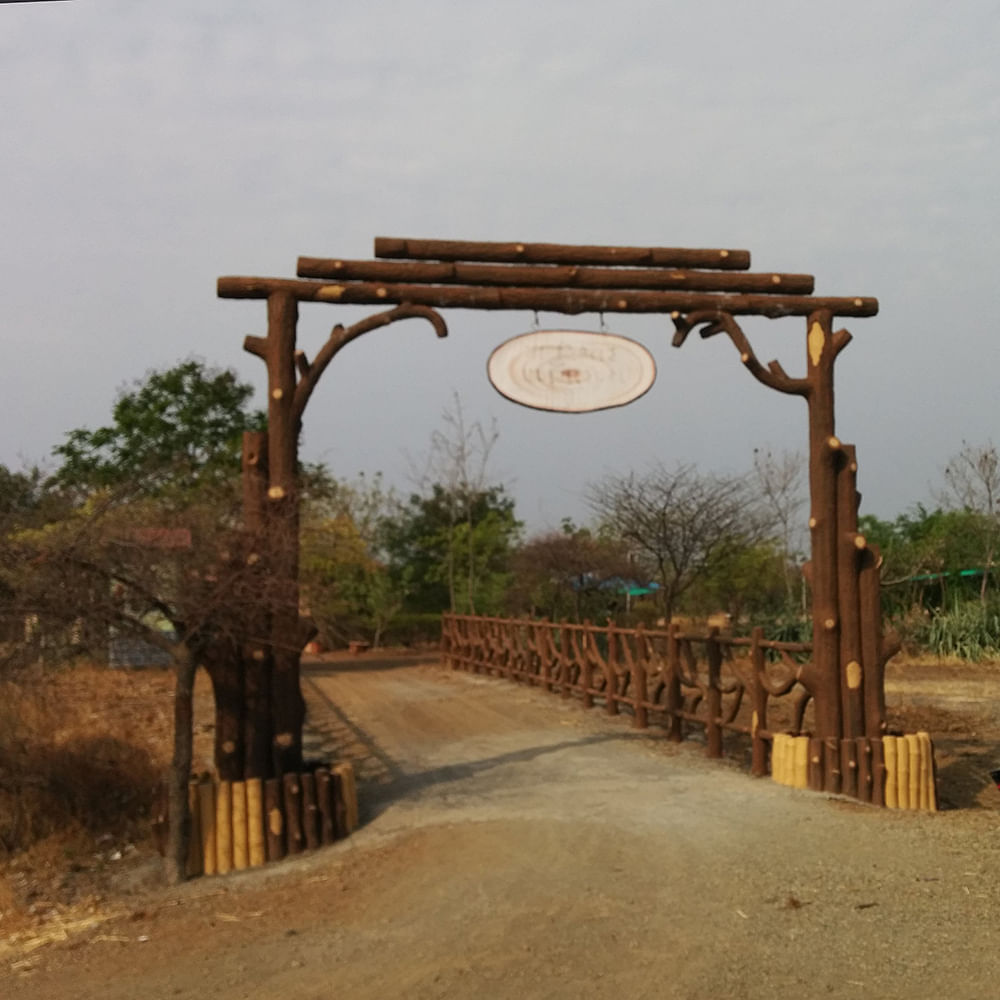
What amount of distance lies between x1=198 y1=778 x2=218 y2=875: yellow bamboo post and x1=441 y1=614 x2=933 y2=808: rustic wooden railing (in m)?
4.21

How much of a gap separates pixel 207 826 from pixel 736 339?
16.7 feet

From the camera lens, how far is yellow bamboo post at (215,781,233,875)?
641 cm

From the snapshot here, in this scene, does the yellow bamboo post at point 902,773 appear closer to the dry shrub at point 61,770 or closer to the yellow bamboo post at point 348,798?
the yellow bamboo post at point 348,798

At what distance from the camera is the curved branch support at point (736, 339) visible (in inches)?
315

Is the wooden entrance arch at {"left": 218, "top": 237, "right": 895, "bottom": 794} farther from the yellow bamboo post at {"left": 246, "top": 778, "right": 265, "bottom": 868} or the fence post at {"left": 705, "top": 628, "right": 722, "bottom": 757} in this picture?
the fence post at {"left": 705, "top": 628, "right": 722, "bottom": 757}

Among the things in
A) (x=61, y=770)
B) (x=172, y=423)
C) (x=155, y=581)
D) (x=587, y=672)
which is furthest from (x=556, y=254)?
(x=172, y=423)

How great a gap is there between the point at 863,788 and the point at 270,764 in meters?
4.22

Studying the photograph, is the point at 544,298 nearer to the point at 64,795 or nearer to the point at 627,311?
the point at 627,311

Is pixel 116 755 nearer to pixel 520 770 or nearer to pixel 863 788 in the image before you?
pixel 520 770

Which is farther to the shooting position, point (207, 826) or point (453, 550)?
point (453, 550)

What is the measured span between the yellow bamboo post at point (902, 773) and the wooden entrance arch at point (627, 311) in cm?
19

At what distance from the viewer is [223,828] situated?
6.47m

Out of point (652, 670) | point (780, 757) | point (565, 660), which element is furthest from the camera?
point (565, 660)

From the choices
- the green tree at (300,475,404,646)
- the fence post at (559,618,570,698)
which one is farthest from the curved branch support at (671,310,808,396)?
the green tree at (300,475,404,646)
